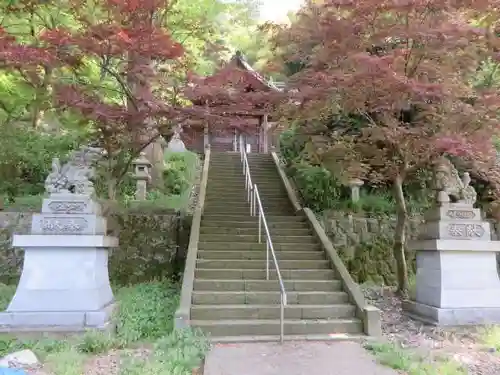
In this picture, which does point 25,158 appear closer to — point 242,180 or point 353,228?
point 242,180

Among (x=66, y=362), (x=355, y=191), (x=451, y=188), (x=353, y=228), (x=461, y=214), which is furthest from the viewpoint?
(x=355, y=191)

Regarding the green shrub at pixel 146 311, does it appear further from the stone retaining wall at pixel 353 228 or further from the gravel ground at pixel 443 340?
the stone retaining wall at pixel 353 228

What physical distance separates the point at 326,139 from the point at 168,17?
497 cm

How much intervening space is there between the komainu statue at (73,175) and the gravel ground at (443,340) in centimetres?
546

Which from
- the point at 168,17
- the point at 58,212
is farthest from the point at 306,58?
the point at 58,212

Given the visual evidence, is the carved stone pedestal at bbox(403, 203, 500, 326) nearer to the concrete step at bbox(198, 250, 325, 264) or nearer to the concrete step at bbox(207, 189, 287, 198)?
the concrete step at bbox(198, 250, 325, 264)

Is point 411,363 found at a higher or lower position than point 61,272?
lower

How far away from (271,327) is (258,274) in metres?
1.61

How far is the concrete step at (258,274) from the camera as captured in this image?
7988 millimetres

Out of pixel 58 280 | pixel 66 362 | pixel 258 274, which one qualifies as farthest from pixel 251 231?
pixel 66 362

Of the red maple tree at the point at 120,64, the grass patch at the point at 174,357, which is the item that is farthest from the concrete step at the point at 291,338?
the red maple tree at the point at 120,64

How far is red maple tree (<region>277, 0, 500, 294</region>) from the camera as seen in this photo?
6.90 metres

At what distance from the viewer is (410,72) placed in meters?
7.78

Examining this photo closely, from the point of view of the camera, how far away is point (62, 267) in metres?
6.66
